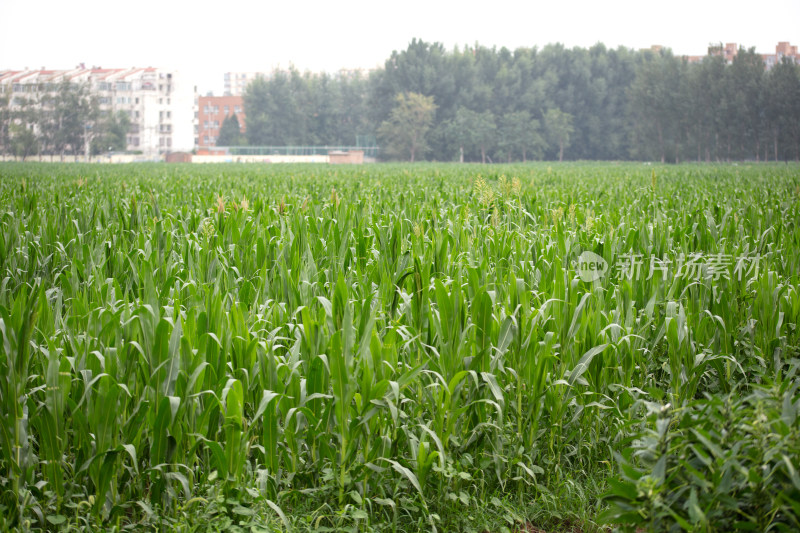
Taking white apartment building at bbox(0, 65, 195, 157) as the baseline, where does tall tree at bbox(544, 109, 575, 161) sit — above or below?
below

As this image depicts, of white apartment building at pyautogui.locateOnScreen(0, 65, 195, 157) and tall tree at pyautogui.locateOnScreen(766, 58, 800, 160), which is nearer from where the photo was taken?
tall tree at pyautogui.locateOnScreen(766, 58, 800, 160)

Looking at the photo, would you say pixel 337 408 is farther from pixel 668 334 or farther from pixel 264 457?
pixel 668 334

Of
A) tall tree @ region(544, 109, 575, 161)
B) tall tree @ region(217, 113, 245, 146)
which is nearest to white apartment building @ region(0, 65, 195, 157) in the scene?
tall tree @ region(217, 113, 245, 146)

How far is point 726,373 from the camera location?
376 centimetres

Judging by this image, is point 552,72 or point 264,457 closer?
point 264,457

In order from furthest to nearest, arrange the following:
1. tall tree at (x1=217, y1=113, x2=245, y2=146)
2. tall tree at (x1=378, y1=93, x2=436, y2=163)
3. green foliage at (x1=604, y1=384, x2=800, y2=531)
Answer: tall tree at (x1=217, y1=113, x2=245, y2=146), tall tree at (x1=378, y1=93, x2=436, y2=163), green foliage at (x1=604, y1=384, x2=800, y2=531)

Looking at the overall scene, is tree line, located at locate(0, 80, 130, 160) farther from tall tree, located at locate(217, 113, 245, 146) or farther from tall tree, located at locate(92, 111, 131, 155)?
tall tree, located at locate(217, 113, 245, 146)

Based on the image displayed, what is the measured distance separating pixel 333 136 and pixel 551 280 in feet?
345

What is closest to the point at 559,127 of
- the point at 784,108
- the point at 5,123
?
the point at 784,108

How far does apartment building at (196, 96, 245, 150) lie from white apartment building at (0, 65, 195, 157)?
9.25 meters

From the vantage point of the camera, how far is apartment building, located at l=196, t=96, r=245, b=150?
14475 cm

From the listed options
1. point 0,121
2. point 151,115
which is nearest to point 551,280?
point 0,121

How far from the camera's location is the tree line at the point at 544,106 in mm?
77500

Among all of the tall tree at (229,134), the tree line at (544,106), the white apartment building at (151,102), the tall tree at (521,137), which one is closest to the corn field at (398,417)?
the tree line at (544,106)
